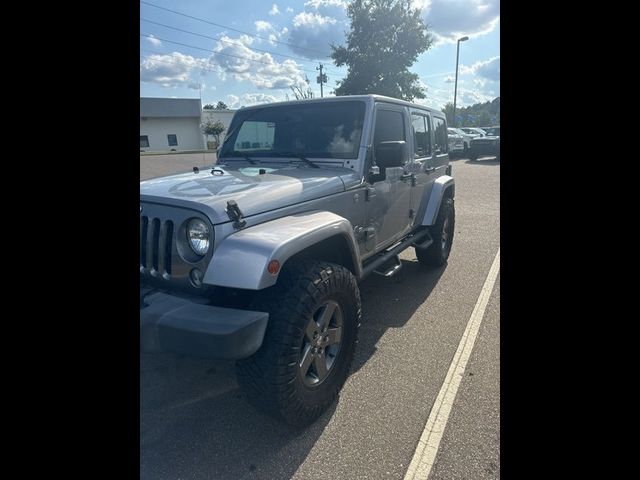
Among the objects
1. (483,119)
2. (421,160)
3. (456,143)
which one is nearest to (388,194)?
(421,160)

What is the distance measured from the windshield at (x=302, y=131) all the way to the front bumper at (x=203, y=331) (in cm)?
180

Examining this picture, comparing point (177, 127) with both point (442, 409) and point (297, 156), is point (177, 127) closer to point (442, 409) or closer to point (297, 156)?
point (297, 156)

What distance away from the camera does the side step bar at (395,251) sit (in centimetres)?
337

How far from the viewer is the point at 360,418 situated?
93.9 inches

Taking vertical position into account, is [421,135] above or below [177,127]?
below

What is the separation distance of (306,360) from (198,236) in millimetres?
927

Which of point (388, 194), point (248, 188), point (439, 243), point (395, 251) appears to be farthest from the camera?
point (439, 243)

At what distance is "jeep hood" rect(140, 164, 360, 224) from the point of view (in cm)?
218

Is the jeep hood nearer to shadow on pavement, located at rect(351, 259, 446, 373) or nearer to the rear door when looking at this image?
shadow on pavement, located at rect(351, 259, 446, 373)

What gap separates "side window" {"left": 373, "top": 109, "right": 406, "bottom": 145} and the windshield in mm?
207

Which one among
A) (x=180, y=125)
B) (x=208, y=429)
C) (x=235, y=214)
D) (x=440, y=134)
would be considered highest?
(x=180, y=125)

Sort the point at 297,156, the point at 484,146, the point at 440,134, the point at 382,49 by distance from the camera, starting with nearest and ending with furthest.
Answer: the point at 297,156, the point at 440,134, the point at 484,146, the point at 382,49

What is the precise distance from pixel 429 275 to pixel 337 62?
96.3 feet
